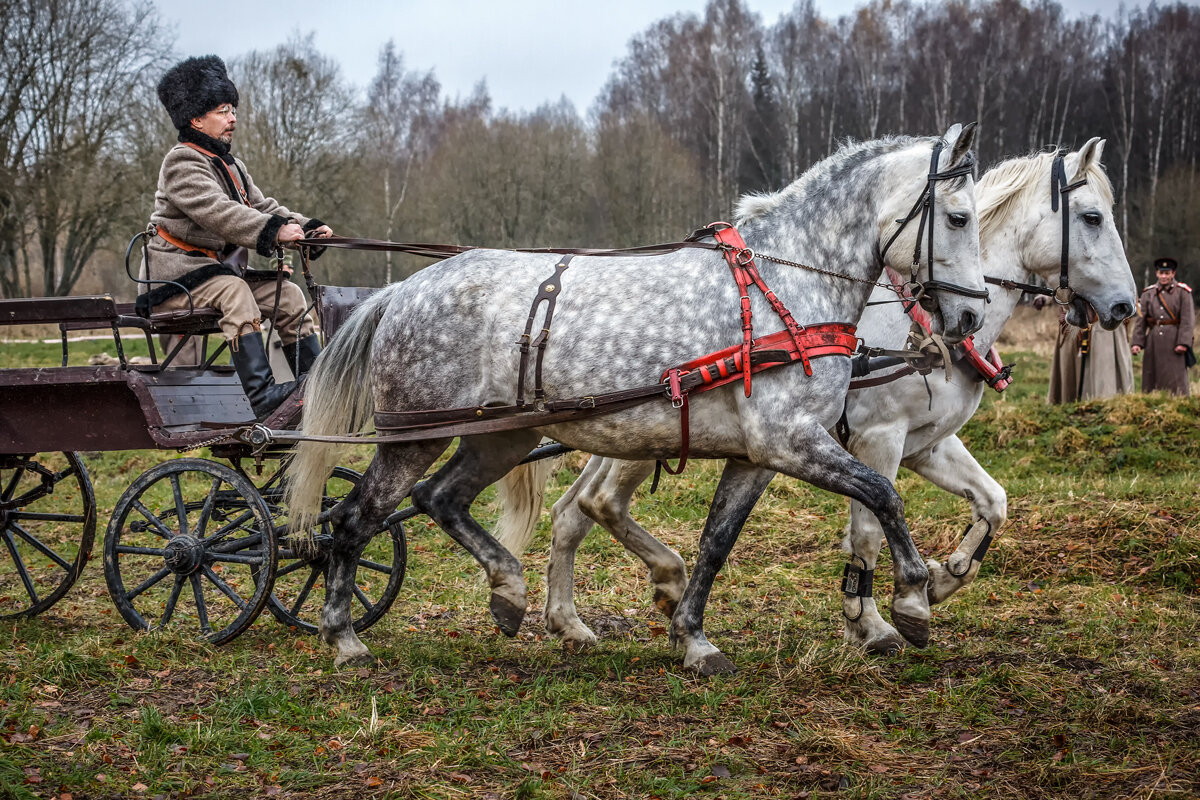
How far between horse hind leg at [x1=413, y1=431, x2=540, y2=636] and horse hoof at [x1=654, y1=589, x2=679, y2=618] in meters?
0.70

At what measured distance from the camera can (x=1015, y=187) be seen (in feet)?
17.8

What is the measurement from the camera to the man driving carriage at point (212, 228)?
509cm

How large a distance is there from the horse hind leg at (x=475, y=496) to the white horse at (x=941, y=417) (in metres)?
0.57

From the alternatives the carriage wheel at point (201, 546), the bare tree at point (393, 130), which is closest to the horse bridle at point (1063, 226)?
the carriage wheel at point (201, 546)

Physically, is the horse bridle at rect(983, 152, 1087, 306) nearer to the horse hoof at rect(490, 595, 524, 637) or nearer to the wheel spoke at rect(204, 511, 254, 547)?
the horse hoof at rect(490, 595, 524, 637)

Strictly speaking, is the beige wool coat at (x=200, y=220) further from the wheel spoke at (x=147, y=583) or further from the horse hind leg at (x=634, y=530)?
the horse hind leg at (x=634, y=530)

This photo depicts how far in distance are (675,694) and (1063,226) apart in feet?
10.1

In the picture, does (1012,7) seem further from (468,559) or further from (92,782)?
(92,782)

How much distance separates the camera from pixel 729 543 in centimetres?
464

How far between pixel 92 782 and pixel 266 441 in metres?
1.80

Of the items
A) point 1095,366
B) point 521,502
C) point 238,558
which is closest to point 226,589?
point 238,558

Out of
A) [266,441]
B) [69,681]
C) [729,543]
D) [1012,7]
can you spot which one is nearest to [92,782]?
[69,681]

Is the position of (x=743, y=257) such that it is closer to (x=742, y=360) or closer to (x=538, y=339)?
(x=742, y=360)

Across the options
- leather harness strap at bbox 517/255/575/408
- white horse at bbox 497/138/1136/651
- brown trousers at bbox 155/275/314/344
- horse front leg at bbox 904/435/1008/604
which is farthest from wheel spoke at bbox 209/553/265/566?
horse front leg at bbox 904/435/1008/604
